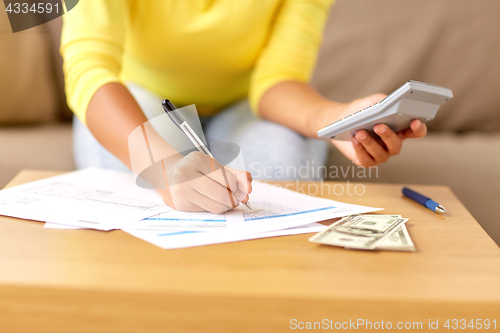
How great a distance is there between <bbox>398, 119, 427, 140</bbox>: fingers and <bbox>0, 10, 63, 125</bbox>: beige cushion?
96cm

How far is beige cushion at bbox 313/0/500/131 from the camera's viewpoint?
1.12 m

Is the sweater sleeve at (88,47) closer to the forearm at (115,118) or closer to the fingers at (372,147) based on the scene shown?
the forearm at (115,118)

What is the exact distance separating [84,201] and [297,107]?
46cm

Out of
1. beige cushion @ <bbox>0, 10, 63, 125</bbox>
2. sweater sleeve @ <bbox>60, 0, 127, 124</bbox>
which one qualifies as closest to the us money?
sweater sleeve @ <bbox>60, 0, 127, 124</bbox>

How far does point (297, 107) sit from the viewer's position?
786 millimetres

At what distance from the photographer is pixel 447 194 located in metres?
0.63

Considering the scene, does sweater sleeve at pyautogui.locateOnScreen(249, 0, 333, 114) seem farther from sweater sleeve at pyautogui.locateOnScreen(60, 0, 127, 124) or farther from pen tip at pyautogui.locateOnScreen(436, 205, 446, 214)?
pen tip at pyautogui.locateOnScreen(436, 205, 446, 214)

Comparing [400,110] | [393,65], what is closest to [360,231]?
[400,110]

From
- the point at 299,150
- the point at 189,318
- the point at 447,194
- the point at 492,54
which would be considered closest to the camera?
the point at 189,318

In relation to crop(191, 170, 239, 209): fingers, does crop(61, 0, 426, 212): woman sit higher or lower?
higher

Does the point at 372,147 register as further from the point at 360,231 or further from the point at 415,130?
the point at 360,231

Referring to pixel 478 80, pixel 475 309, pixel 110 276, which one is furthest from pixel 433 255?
pixel 478 80

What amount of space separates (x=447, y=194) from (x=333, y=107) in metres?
0.24

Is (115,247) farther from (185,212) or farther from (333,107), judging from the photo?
(333,107)
